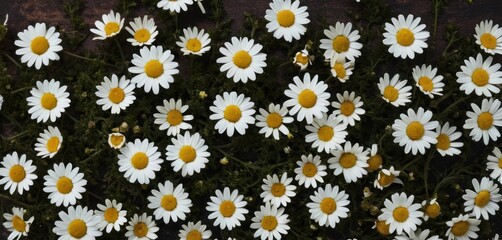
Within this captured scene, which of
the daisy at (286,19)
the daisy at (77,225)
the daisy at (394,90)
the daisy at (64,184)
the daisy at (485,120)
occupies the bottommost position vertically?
the daisy at (77,225)

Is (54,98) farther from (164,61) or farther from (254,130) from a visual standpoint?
(254,130)

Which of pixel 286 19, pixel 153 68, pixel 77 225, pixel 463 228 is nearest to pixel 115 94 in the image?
pixel 153 68

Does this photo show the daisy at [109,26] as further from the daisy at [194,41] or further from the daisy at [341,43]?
the daisy at [341,43]

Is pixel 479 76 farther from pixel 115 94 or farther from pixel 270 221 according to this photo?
pixel 115 94

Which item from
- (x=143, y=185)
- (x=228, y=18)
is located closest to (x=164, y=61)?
(x=228, y=18)

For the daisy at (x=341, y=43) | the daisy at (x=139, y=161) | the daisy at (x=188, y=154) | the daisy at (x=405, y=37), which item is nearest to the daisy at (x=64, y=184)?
the daisy at (x=139, y=161)
